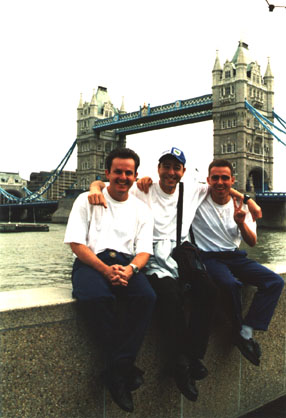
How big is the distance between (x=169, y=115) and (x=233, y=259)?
164 feet

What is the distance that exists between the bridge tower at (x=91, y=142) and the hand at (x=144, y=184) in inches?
2311

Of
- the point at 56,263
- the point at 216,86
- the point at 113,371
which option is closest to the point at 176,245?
the point at 113,371

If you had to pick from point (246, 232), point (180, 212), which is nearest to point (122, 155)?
point (180, 212)

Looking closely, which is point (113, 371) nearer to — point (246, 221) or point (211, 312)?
point (211, 312)

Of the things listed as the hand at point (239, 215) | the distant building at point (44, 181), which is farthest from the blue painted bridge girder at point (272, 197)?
the distant building at point (44, 181)

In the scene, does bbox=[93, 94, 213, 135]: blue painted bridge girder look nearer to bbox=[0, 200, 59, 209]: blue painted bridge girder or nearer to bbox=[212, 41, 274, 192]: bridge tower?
bbox=[212, 41, 274, 192]: bridge tower

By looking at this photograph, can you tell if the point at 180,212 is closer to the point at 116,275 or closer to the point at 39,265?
the point at 116,275

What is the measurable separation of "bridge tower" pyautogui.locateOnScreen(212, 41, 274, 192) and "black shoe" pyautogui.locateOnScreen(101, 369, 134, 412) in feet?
145

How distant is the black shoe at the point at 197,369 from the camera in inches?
76.7

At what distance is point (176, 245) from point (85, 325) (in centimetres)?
62

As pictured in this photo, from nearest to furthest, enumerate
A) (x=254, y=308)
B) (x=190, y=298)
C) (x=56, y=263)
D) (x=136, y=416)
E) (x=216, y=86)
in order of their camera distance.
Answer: (x=136, y=416) < (x=190, y=298) < (x=254, y=308) < (x=56, y=263) < (x=216, y=86)

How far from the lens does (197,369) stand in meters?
1.96

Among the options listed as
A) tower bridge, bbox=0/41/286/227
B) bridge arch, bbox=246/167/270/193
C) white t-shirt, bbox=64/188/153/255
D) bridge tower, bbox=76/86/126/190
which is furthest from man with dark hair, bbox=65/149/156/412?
bridge tower, bbox=76/86/126/190

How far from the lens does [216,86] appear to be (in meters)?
49.1
